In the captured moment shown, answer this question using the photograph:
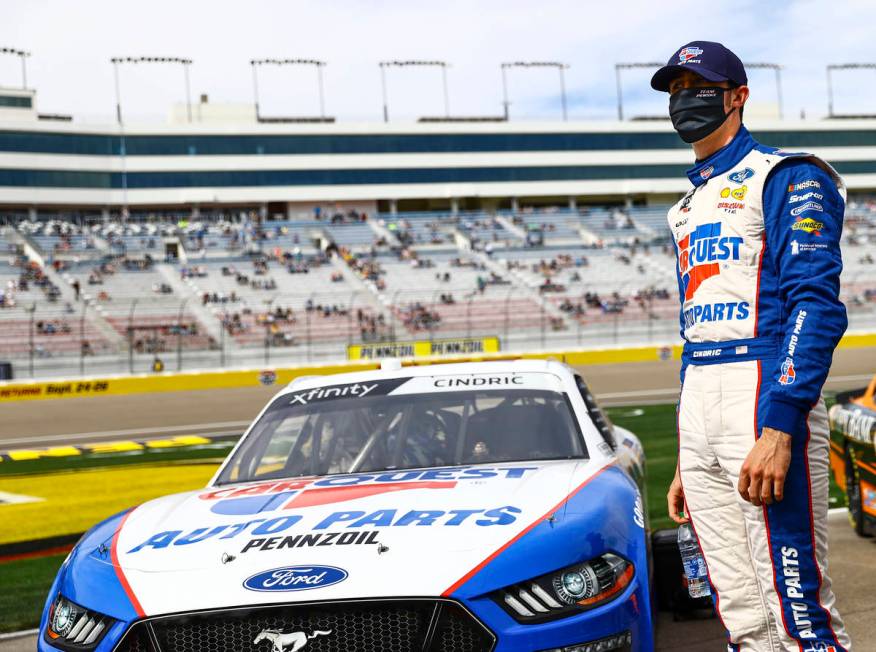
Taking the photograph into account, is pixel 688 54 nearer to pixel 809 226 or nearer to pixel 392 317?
pixel 809 226

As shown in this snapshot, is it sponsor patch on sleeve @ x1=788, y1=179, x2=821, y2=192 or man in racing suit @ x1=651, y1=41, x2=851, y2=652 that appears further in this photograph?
sponsor patch on sleeve @ x1=788, y1=179, x2=821, y2=192

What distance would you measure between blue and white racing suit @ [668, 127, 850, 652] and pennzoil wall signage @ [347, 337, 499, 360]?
2767cm

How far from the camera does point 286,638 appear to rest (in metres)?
2.79

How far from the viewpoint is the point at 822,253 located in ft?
8.18

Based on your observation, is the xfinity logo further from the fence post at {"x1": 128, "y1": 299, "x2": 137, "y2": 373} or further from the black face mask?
the fence post at {"x1": 128, "y1": 299, "x2": 137, "y2": 373}

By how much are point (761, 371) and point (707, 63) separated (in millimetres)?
854

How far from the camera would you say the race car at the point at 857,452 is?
5.88 m

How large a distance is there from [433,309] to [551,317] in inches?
167

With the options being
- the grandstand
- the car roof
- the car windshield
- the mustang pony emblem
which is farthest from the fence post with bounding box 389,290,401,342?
the mustang pony emblem

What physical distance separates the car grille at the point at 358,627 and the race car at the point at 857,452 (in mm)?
3820

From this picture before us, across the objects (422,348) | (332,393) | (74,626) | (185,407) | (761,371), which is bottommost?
(185,407)

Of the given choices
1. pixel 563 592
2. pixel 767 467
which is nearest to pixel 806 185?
pixel 767 467

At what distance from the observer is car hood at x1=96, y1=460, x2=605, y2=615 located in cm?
286

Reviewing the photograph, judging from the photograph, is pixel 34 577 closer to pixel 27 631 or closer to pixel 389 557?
pixel 27 631
